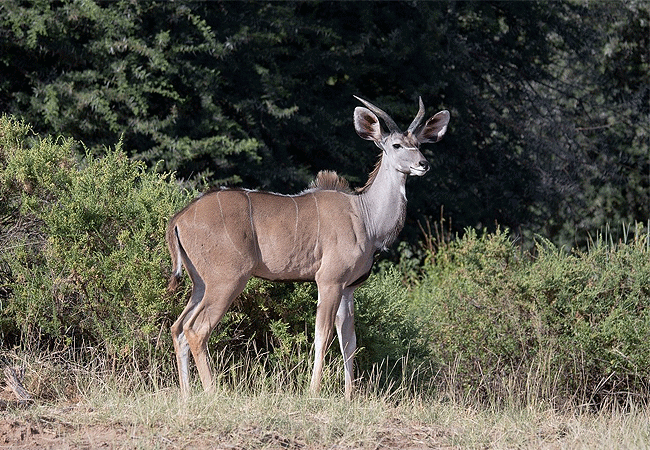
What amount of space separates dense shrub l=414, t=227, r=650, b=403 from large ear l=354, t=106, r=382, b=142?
7.09 ft

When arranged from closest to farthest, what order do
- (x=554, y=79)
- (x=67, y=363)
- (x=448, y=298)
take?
1. (x=67, y=363)
2. (x=448, y=298)
3. (x=554, y=79)

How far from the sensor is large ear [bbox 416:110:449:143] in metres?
6.66

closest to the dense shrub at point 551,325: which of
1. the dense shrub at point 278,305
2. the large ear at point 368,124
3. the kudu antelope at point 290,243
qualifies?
the dense shrub at point 278,305

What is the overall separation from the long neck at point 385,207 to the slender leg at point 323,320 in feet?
1.63

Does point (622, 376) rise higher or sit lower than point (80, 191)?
lower

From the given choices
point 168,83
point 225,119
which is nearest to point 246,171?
point 225,119

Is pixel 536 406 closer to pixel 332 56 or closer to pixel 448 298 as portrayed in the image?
pixel 448 298

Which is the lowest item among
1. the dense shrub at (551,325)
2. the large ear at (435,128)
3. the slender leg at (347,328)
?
the dense shrub at (551,325)

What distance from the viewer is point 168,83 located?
Answer: 11.4 metres

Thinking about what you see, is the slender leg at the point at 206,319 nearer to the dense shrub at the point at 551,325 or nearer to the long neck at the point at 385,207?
the long neck at the point at 385,207

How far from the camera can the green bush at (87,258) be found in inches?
266

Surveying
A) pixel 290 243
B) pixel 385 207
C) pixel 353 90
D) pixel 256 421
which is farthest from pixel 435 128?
pixel 353 90

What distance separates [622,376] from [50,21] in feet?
23.4

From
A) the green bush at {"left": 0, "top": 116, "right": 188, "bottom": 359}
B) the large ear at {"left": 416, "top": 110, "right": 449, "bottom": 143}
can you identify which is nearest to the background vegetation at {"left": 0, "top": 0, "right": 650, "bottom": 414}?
the green bush at {"left": 0, "top": 116, "right": 188, "bottom": 359}
